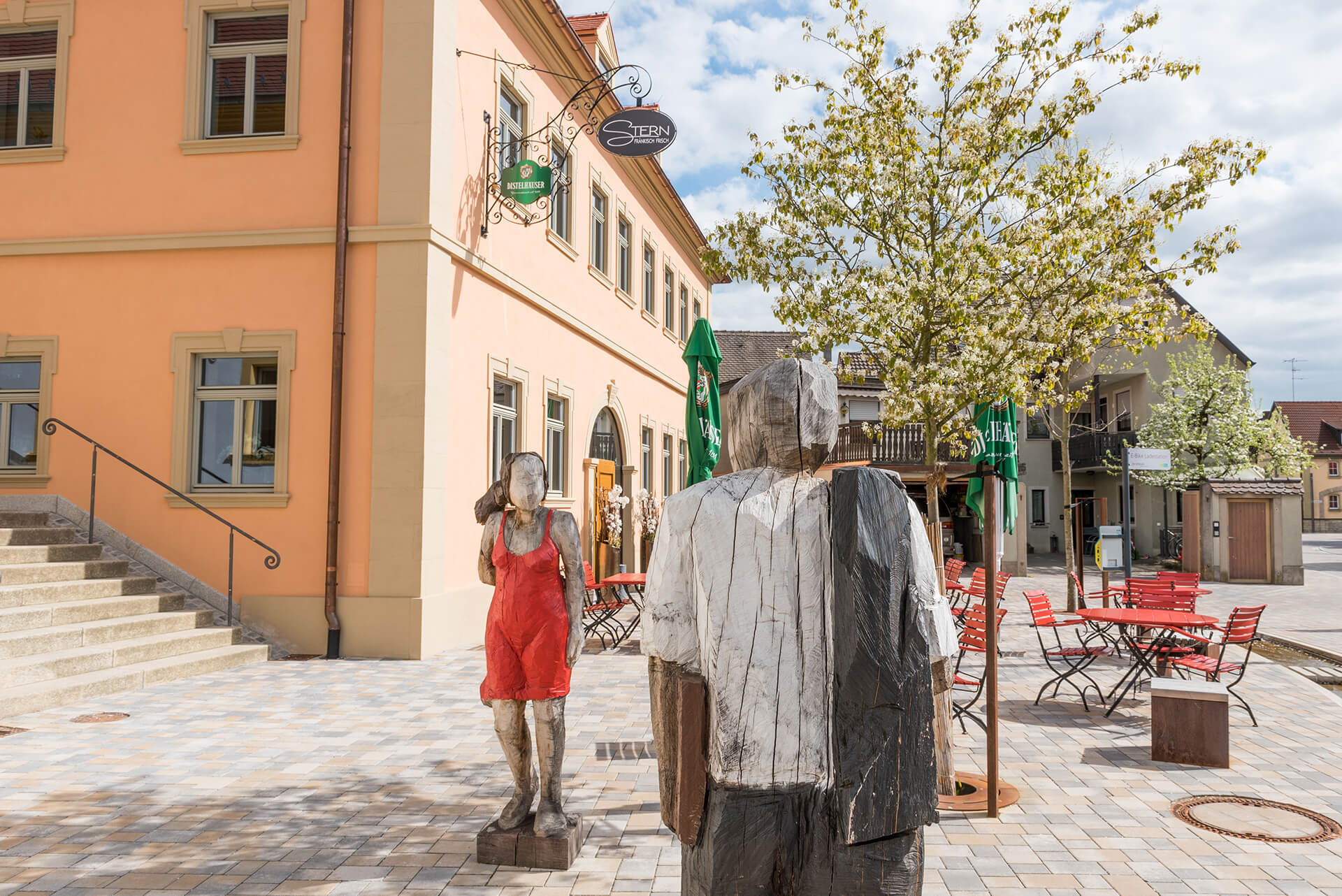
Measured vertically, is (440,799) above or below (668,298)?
below

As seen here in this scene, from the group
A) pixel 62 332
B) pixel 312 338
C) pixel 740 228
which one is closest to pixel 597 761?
pixel 740 228

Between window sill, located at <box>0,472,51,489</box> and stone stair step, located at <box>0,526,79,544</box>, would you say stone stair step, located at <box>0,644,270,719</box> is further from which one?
window sill, located at <box>0,472,51,489</box>

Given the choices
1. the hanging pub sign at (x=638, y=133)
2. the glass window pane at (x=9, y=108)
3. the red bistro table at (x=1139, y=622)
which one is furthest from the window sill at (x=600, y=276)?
the red bistro table at (x=1139, y=622)

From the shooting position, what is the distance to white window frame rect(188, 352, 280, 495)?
34.7 ft

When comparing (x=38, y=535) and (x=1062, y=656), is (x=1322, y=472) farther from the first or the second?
(x=38, y=535)

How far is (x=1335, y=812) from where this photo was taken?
495cm

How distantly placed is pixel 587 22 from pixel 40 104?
8.97m

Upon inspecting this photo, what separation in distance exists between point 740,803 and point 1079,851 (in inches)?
129

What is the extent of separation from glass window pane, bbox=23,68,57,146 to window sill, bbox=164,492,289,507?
4854 millimetres

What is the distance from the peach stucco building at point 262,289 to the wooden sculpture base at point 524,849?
5922 mm

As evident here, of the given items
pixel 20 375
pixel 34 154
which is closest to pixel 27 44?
pixel 34 154

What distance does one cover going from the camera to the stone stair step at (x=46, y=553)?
909 centimetres

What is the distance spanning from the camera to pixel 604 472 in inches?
680

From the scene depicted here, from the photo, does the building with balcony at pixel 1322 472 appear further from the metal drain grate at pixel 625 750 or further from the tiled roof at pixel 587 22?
the metal drain grate at pixel 625 750
